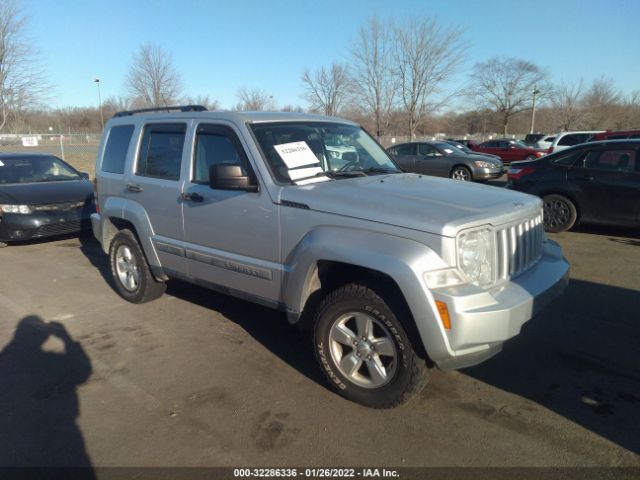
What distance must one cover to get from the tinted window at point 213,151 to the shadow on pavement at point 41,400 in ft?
6.17

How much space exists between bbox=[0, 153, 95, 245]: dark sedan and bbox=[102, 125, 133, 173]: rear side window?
3153 mm

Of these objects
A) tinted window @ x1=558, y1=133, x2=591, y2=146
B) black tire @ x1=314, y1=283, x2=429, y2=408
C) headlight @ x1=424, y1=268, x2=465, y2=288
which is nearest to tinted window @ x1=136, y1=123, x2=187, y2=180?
black tire @ x1=314, y1=283, x2=429, y2=408

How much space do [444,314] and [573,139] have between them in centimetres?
1917

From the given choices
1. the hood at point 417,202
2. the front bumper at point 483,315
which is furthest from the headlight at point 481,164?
the front bumper at point 483,315

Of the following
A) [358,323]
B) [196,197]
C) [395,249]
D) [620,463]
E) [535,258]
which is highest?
[196,197]

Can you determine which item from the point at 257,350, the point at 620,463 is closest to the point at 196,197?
the point at 257,350

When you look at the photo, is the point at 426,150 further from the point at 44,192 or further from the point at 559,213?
the point at 44,192

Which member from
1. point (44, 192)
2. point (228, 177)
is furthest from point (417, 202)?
point (44, 192)

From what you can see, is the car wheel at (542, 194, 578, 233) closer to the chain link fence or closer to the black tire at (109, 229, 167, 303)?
the black tire at (109, 229, 167, 303)

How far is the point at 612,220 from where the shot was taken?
754 cm

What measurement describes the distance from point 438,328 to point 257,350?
1.89 meters

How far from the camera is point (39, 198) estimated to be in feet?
26.0

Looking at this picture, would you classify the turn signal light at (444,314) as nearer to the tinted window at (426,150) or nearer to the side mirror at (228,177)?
the side mirror at (228,177)

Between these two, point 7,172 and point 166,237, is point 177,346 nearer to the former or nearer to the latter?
point 166,237
